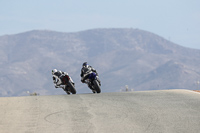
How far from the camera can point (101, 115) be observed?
1181 cm

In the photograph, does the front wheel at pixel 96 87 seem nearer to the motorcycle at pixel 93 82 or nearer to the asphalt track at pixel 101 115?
the motorcycle at pixel 93 82

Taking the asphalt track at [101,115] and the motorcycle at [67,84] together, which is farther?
the motorcycle at [67,84]

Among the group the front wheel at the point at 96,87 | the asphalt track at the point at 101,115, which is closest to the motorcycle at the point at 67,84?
the front wheel at the point at 96,87

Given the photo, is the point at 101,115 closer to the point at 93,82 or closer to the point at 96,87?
the point at 96,87

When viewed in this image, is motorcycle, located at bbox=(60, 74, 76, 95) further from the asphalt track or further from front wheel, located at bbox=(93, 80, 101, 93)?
the asphalt track

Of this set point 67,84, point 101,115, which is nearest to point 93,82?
point 67,84

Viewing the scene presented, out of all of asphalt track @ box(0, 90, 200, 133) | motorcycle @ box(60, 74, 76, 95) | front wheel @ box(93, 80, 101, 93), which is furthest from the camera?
motorcycle @ box(60, 74, 76, 95)

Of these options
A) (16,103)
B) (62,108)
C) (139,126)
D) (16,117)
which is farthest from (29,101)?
(139,126)

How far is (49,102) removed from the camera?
14.7 meters

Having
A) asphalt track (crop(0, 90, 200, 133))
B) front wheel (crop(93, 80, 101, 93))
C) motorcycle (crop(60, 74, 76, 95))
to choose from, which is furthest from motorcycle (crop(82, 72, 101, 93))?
asphalt track (crop(0, 90, 200, 133))

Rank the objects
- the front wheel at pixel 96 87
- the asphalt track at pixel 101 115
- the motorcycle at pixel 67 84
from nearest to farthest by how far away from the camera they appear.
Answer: the asphalt track at pixel 101 115 → the front wheel at pixel 96 87 → the motorcycle at pixel 67 84

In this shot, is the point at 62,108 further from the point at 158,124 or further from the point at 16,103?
the point at 158,124

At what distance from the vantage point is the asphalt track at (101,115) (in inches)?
396

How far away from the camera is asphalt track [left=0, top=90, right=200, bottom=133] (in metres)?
10.1
